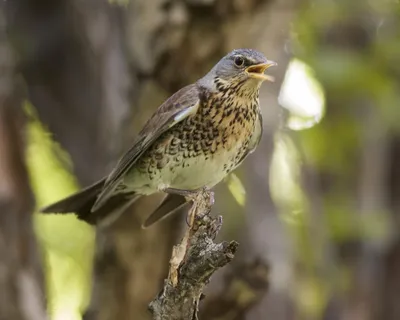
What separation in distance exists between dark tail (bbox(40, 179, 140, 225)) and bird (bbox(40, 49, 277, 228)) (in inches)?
10.2

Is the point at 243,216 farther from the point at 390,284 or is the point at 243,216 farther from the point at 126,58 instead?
the point at 390,284

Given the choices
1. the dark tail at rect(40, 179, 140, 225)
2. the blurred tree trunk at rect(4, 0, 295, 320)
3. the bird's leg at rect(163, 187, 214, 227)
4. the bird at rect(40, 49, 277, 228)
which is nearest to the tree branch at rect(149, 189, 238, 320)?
the bird's leg at rect(163, 187, 214, 227)

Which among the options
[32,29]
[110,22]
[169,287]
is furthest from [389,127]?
[169,287]

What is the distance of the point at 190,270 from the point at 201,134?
1431 mm

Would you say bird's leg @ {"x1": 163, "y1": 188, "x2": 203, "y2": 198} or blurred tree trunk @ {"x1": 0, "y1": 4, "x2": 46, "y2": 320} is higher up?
blurred tree trunk @ {"x1": 0, "y1": 4, "x2": 46, "y2": 320}

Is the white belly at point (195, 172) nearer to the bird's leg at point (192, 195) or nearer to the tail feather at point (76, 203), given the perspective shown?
the bird's leg at point (192, 195)

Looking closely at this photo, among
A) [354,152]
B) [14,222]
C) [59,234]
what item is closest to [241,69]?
[14,222]

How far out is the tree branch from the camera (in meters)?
3.13

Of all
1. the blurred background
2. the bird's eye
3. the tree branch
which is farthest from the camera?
the blurred background

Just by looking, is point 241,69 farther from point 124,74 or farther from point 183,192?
point 124,74

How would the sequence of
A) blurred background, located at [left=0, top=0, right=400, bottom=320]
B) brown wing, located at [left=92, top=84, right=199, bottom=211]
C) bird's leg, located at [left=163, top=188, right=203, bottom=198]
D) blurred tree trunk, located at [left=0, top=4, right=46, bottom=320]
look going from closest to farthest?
bird's leg, located at [left=163, top=188, right=203, bottom=198] < brown wing, located at [left=92, top=84, right=199, bottom=211] < blurred tree trunk, located at [left=0, top=4, right=46, bottom=320] < blurred background, located at [left=0, top=0, right=400, bottom=320]

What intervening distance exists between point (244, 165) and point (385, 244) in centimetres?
220

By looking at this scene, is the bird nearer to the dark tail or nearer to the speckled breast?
the speckled breast

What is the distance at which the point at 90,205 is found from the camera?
500 centimetres
